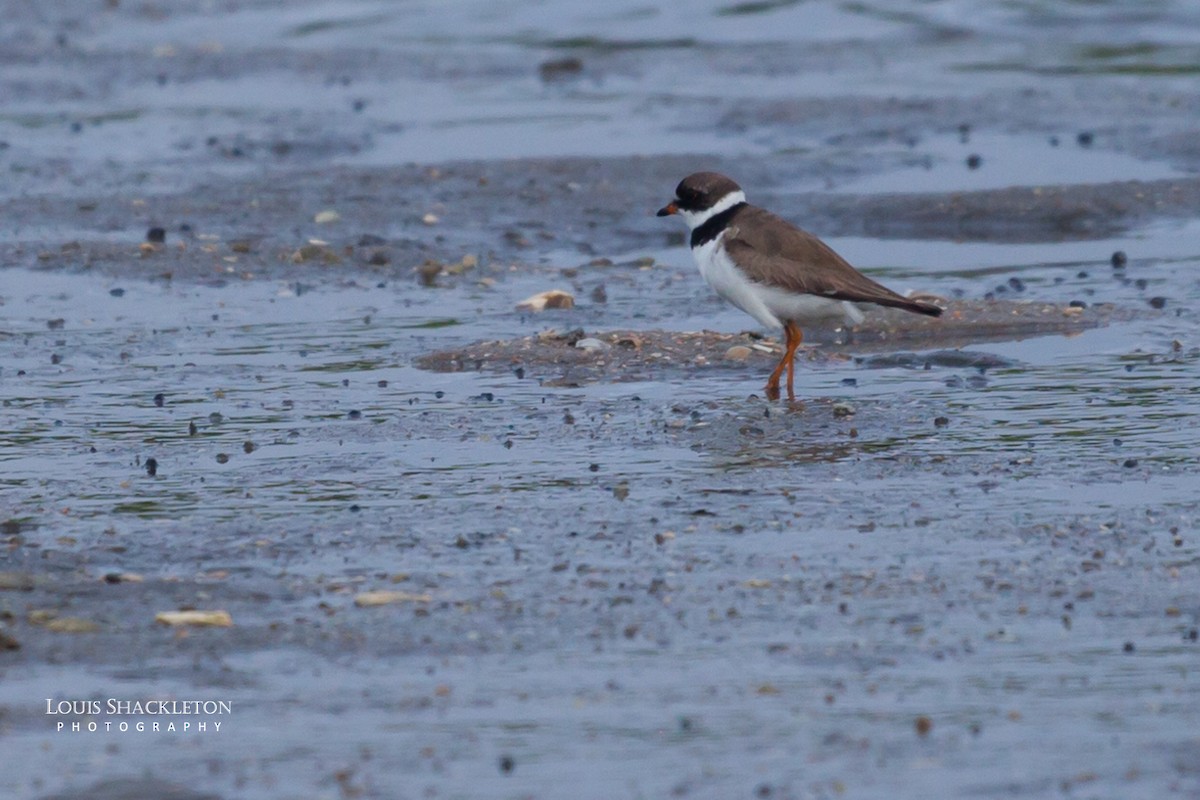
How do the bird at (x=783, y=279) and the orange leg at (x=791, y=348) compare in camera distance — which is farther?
the bird at (x=783, y=279)

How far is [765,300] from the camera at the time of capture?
8.16m

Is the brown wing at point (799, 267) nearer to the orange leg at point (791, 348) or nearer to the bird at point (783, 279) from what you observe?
the bird at point (783, 279)

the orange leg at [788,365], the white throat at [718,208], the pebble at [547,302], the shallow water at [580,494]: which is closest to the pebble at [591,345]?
the shallow water at [580,494]

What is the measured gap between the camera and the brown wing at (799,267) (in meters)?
8.07

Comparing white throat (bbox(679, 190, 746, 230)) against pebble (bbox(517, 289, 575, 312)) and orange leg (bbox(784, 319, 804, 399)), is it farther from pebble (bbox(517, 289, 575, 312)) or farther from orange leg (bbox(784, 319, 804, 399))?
A: pebble (bbox(517, 289, 575, 312))

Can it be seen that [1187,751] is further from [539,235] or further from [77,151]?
[77,151]

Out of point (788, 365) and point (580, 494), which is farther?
A: point (788, 365)

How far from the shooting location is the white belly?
8.13 m

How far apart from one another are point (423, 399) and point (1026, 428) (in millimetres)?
2361

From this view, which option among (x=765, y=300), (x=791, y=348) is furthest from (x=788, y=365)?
(x=765, y=300)

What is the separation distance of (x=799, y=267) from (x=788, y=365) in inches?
15.8

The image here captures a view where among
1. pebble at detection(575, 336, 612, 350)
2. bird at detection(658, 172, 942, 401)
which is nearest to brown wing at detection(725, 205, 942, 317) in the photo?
bird at detection(658, 172, 942, 401)

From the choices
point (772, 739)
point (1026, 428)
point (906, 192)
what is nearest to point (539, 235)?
point (906, 192)

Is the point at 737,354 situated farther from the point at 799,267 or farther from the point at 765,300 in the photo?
the point at 799,267
